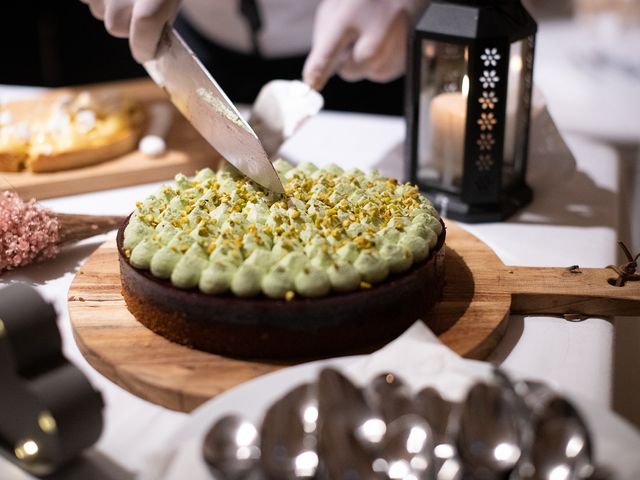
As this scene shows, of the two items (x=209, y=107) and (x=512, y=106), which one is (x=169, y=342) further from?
(x=512, y=106)

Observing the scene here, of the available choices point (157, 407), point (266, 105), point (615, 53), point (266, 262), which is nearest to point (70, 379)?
point (157, 407)

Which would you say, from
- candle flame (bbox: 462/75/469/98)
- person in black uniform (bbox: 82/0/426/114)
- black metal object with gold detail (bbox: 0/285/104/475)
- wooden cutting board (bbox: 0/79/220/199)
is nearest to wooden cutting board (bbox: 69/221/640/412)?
black metal object with gold detail (bbox: 0/285/104/475)

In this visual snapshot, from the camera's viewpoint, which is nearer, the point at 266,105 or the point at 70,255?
the point at 70,255

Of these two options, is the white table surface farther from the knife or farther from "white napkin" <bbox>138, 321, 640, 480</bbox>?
the knife

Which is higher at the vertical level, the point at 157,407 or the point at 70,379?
the point at 70,379

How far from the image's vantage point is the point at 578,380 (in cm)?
125

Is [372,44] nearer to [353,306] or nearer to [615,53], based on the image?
[353,306]

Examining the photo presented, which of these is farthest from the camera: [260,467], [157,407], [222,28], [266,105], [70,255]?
[222,28]

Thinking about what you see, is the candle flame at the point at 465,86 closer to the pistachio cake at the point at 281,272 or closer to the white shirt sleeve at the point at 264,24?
the pistachio cake at the point at 281,272

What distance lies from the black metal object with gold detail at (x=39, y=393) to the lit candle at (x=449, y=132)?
1.06m

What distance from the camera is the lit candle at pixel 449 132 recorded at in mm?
1752

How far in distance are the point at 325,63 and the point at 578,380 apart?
41.5 inches

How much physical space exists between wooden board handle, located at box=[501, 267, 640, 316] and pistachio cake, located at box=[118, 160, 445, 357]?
16 centimetres

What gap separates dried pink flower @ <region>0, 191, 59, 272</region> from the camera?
1534 mm
